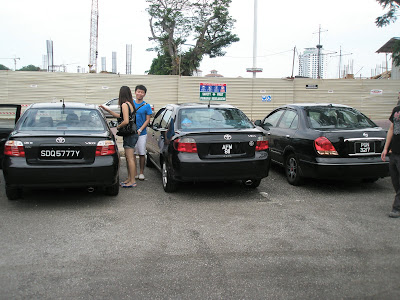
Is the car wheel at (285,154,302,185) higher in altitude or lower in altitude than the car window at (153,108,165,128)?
lower

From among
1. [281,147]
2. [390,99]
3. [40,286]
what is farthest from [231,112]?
[390,99]

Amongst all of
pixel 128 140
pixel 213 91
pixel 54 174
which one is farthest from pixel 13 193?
pixel 213 91

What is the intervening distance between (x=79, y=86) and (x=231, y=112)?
1223 centimetres

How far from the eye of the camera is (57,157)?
5441 mm

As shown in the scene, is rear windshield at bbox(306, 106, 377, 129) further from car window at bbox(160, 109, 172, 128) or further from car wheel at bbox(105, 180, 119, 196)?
car wheel at bbox(105, 180, 119, 196)

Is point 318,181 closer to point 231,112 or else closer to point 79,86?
point 231,112

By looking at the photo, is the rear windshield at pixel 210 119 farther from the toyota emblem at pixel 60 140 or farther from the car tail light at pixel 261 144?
the toyota emblem at pixel 60 140

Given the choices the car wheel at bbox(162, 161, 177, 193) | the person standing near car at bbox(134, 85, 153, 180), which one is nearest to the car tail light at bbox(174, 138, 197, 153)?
the car wheel at bbox(162, 161, 177, 193)

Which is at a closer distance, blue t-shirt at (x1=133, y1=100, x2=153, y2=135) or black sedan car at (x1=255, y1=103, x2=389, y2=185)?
black sedan car at (x1=255, y1=103, x2=389, y2=185)

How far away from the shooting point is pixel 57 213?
5.39 metres

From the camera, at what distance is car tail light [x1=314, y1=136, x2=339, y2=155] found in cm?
640

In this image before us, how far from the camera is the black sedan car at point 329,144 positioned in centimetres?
636

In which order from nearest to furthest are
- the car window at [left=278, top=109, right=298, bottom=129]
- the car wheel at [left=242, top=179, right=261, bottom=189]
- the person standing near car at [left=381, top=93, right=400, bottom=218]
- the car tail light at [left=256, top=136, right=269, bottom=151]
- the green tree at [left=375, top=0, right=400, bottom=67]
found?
the person standing near car at [left=381, top=93, right=400, bottom=218] < the car tail light at [left=256, top=136, right=269, bottom=151] < the car wheel at [left=242, top=179, right=261, bottom=189] < the car window at [left=278, top=109, right=298, bottom=129] < the green tree at [left=375, top=0, right=400, bottom=67]

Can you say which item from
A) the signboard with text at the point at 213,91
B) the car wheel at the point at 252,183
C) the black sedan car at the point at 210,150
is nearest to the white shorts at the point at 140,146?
the black sedan car at the point at 210,150
